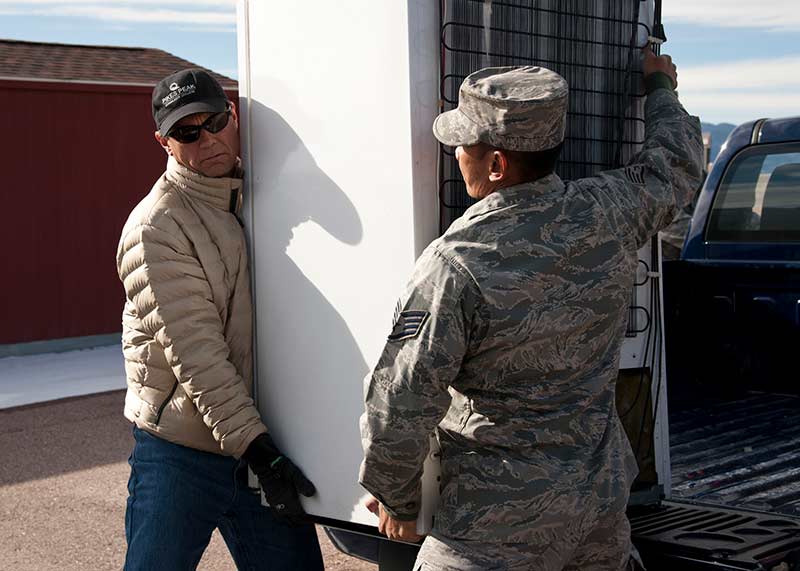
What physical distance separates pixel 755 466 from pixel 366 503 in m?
2.06

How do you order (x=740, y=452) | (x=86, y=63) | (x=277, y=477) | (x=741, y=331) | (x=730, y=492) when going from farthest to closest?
(x=86, y=63) → (x=741, y=331) → (x=740, y=452) → (x=730, y=492) → (x=277, y=477)

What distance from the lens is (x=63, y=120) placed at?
1269 centimetres

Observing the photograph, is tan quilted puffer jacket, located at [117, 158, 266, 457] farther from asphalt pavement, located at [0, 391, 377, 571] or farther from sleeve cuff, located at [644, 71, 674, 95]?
asphalt pavement, located at [0, 391, 377, 571]

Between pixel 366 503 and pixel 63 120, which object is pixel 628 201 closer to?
pixel 366 503

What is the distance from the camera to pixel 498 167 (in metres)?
2.60

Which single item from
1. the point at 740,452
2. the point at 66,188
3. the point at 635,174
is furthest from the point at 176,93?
the point at 66,188

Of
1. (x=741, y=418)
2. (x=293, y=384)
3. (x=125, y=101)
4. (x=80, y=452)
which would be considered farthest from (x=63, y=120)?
(x=293, y=384)

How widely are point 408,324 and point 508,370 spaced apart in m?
0.25

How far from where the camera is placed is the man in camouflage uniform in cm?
249

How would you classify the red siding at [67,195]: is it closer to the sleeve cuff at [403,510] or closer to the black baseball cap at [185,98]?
the black baseball cap at [185,98]

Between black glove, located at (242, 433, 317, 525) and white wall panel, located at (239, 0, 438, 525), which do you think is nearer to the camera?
white wall panel, located at (239, 0, 438, 525)

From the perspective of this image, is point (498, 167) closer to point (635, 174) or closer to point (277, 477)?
point (635, 174)

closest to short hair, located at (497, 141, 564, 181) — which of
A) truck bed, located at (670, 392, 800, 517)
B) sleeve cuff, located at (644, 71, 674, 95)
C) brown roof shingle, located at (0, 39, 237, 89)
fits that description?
sleeve cuff, located at (644, 71, 674, 95)

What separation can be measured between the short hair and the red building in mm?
10747
